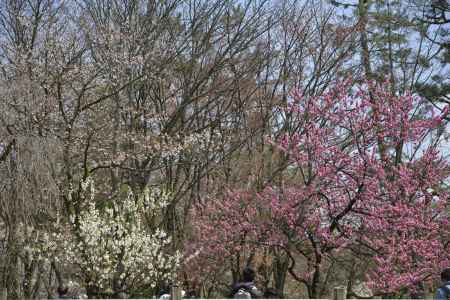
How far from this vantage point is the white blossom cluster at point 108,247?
35.8 ft

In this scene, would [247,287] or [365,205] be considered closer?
[247,287]

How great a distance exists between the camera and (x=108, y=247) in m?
11.1

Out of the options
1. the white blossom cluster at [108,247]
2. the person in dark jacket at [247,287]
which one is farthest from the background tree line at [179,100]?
the person in dark jacket at [247,287]

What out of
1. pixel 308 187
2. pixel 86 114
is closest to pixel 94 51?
pixel 86 114

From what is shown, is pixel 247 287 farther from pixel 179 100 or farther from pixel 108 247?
pixel 179 100

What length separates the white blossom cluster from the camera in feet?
35.8

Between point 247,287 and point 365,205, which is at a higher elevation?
point 365,205

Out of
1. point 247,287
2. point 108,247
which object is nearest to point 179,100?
point 108,247

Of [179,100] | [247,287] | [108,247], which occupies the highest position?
[179,100]

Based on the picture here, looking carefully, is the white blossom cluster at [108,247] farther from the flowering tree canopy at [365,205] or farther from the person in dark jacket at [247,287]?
the person in dark jacket at [247,287]

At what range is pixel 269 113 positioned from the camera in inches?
599

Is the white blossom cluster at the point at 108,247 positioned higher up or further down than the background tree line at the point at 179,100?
further down

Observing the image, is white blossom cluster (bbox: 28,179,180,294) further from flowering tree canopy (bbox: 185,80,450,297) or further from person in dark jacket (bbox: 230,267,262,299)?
person in dark jacket (bbox: 230,267,262,299)

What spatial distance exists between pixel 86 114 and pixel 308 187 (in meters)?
4.58
